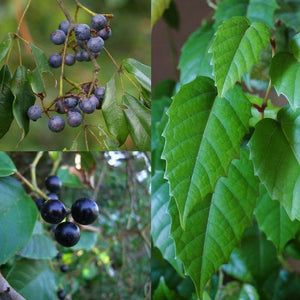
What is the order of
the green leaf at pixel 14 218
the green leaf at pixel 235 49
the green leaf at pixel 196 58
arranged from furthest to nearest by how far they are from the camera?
the green leaf at pixel 196 58
the green leaf at pixel 14 218
the green leaf at pixel 235 49

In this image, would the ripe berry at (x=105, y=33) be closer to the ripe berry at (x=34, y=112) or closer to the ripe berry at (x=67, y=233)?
the ripe berry at (x=34, y=112)

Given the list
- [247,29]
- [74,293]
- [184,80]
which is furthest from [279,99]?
[74,293]

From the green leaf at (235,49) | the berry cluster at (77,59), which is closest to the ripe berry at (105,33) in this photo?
the berry cluster at (77,59)

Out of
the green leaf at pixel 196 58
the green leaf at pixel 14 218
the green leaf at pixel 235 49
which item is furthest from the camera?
the green leaf at pixel 196 58

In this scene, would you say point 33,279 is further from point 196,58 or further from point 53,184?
point 196,58

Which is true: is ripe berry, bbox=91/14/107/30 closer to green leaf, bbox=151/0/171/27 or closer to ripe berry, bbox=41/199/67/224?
green leaf, bbox=151/0/171/27


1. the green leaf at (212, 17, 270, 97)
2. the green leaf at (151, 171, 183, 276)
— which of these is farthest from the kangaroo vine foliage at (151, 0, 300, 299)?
the green leaf at (151, 171, 183, 276)
